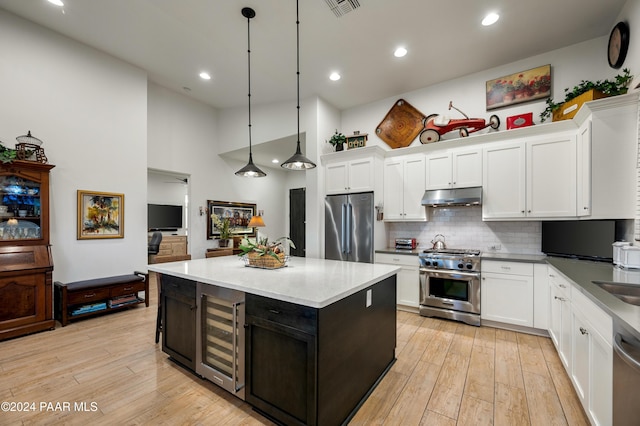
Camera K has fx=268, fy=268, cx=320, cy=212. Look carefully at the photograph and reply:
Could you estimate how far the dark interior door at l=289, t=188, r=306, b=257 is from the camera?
7.71m

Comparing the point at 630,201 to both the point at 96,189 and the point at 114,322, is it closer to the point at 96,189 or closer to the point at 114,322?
the point at 114,322

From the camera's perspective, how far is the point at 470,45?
3355mm

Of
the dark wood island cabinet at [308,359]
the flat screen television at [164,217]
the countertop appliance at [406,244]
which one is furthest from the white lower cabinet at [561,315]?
the flat screen television at [164,217]

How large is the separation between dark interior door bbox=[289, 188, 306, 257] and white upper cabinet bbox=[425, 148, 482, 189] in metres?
4.30

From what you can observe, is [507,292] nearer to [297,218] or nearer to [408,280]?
[408,280]

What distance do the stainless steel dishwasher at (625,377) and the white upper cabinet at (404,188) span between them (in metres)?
2.85

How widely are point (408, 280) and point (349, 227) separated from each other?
1.20 m

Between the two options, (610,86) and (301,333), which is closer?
→ (301,333)

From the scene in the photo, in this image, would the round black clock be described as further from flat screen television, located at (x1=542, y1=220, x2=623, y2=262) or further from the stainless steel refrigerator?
the stainless steel refrigerator

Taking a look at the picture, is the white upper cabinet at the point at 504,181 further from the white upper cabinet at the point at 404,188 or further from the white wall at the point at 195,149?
the white wall at the point at 195,149

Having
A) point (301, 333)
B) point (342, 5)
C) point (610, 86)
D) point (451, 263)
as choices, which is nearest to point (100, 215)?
point (301, 333)

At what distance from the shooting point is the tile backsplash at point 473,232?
143 inches

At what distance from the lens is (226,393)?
6.89 feet

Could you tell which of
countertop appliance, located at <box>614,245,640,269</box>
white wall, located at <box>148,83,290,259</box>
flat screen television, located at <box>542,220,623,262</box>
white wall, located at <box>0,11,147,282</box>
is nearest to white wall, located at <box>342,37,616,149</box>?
flat screen television, located at <box>542,220,623,262</box>
